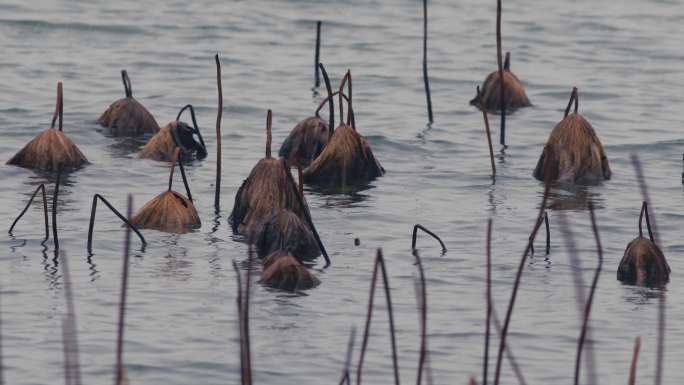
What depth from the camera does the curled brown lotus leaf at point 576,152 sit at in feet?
50.5

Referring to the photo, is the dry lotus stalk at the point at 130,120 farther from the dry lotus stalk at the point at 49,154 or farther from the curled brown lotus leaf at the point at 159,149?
the dry lotus stalk at the point at 49,154

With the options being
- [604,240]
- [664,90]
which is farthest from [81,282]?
[664,90]

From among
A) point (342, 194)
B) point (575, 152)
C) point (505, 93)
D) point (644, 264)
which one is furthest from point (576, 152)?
point (505, 93)

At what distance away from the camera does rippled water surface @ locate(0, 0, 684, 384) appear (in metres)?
9.98

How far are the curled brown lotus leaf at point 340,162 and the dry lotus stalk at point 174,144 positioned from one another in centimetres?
152

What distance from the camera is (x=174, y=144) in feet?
53.5

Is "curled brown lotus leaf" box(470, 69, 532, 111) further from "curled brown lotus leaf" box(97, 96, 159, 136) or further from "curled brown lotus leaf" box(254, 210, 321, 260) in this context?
"curled brown lotus leaf" box(254, 210, 321, 260)

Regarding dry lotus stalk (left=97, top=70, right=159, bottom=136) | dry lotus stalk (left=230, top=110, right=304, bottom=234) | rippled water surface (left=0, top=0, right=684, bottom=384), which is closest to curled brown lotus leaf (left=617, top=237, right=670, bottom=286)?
rippled water surface (left=0, top=0, right=684, bottom=384)

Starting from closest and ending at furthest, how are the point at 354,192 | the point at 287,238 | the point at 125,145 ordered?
1. the point at 287,238
2. the point at 354,192
3. the point at 125,145

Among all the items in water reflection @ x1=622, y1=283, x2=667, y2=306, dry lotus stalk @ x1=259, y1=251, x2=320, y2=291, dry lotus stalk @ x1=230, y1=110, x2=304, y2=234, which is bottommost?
water reflection @ x1=622, y1=283, x2=667, y2=306

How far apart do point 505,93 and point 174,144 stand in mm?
5377

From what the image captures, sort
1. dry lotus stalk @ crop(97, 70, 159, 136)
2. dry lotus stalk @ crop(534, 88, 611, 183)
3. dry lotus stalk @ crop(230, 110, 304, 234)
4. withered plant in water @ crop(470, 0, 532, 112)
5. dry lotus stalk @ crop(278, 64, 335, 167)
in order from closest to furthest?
dry lotus stalk @ crop(230, 110, 304, 234) < dry lotus stalk @ crop(534, 88, 611, 183) < dry lotus stalk @ crop(278, 64, 335, 167) < dry lotus stalk @ crop(97, 70, 159, 136) < withered plant in water @ crop(470, 0, 532, 112)

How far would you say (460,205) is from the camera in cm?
1462

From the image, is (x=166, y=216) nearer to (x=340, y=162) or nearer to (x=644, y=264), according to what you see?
(x=340, y=162)
